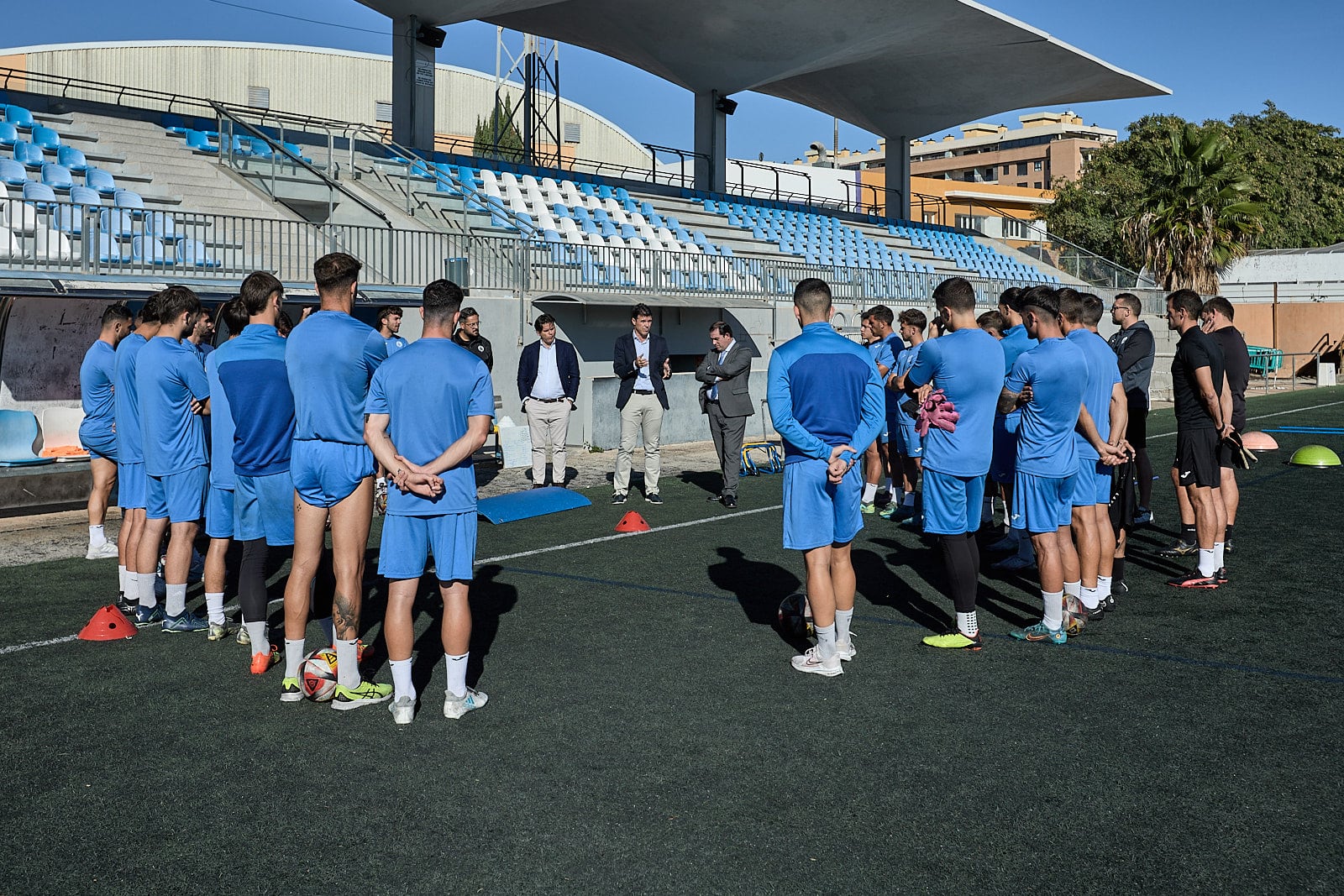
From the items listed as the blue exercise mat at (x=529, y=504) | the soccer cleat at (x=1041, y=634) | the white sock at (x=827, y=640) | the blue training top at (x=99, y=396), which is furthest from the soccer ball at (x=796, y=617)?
the blue training top at (x=99, y=396)

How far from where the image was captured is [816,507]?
18.2ft

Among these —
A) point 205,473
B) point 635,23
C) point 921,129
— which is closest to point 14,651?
point 205,473

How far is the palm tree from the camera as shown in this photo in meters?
38.2

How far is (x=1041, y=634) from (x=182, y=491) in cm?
499

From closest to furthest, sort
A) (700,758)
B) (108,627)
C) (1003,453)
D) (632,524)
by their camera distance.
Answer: (700,758) < (108,627) < (1003,453) < (632,524)

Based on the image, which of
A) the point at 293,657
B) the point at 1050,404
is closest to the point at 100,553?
the point at 293,657

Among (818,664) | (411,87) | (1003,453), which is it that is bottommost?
(818,664)

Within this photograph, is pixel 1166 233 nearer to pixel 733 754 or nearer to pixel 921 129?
pixel 921 129

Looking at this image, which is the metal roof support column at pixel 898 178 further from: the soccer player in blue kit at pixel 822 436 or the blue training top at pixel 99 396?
the soccer player in blue kit at pixel 822 436

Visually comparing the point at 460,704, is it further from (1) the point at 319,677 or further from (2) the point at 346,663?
(1) the point at 319,677

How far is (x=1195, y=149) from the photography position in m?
38.1

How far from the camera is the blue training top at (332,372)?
494cm

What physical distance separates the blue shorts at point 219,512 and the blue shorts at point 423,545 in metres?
1.64

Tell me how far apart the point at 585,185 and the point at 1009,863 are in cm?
2443
